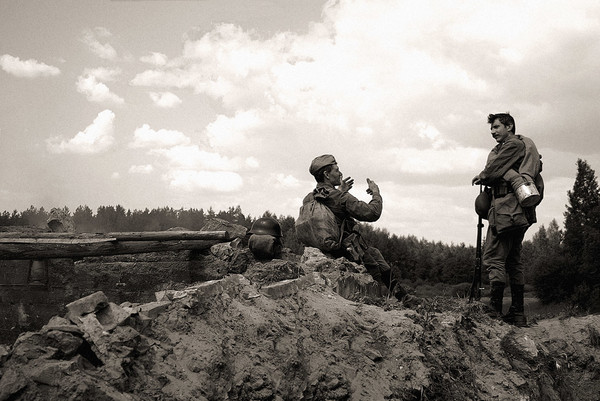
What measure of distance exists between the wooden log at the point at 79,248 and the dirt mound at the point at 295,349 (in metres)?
3.18

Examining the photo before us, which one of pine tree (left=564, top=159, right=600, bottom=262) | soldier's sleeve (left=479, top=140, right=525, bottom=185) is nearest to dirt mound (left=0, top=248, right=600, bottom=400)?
soldier's sleeve (left=479, top=140, right=525, bottom=185)

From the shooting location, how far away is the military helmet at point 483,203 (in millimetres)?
7059

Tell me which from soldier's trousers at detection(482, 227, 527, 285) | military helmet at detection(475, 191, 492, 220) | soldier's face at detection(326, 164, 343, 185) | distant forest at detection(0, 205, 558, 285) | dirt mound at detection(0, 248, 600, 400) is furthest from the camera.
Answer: distant forest at detection(0, 205, 558, 285)

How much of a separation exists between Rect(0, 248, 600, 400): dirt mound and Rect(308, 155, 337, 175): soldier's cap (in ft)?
5.36

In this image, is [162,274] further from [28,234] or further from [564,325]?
[564,325]

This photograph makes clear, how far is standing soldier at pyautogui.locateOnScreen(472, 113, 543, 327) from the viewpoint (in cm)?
653

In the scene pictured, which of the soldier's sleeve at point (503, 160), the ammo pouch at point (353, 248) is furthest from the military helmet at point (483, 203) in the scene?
the ammo pouch at point (353, 248)

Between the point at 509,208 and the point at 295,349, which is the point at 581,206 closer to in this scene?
the point at 509,208

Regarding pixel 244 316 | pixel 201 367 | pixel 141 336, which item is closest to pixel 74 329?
pixel 141 336

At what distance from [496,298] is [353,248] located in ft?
5.94

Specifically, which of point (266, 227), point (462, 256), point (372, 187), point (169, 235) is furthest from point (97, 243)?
point (462, 256)

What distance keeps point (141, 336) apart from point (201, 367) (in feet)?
1.41

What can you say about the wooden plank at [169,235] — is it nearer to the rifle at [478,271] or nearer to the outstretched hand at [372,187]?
the outstretched hand at [372,187]

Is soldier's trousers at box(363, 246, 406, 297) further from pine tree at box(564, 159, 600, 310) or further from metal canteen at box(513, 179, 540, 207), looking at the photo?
pine tree at box(564, 159, 600, 310)
